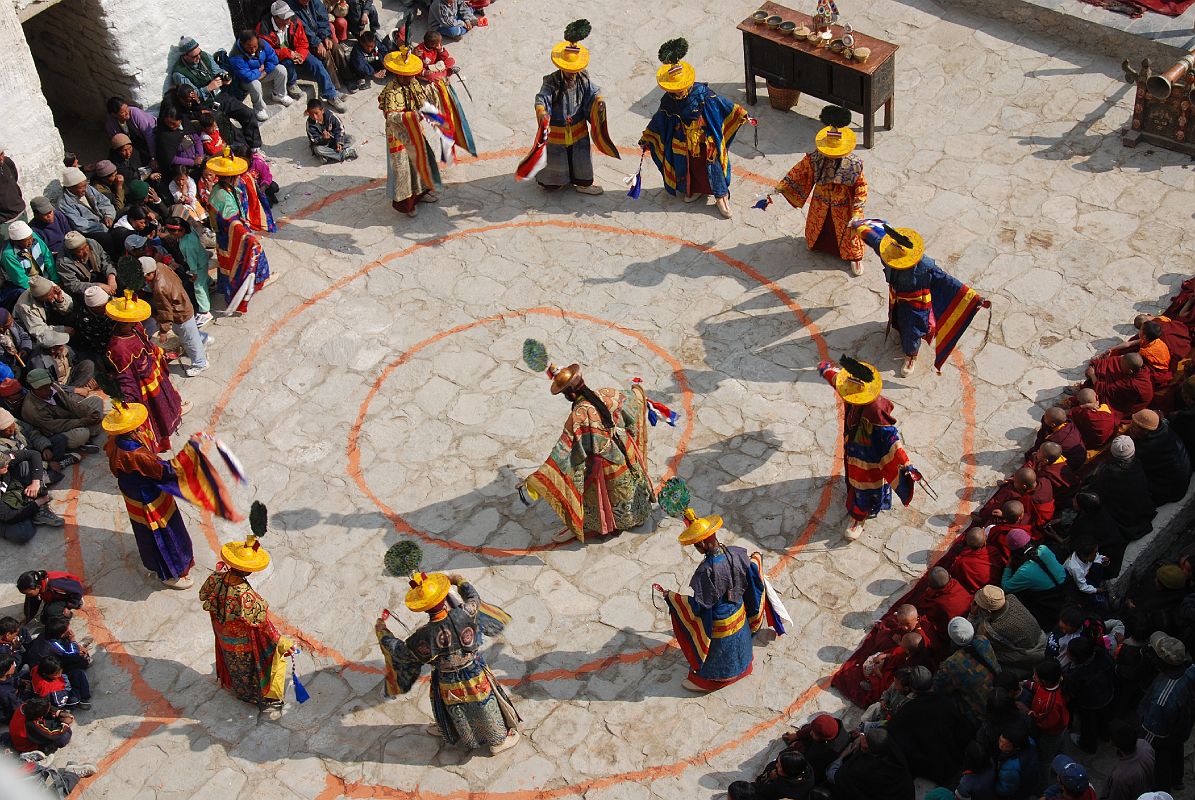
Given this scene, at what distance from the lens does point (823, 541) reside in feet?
39.8

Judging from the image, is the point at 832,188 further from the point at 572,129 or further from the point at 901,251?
the point at 572,129

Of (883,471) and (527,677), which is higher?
(883,471)

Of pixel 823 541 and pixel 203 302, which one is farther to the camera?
pixel 203 302

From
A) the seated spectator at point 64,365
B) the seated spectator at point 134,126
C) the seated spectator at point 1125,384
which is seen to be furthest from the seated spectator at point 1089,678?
the seated spectator at point 134,126

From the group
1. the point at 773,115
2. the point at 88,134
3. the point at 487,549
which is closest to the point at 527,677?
the point at 487,549

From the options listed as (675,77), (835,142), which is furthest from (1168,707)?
(675,77)

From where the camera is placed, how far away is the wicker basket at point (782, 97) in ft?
55.6

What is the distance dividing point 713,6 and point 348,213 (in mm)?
6198

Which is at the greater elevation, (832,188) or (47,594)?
(832,188)

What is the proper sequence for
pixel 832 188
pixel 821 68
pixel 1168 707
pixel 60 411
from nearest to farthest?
1. pixel 1168 707
2. pixel 60 411
3. pixel 832 188
4. pixel 821 68

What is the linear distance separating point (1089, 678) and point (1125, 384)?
354 cm

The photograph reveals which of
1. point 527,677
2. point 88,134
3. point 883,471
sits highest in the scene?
point 88,134

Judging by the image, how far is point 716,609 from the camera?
10500 mm

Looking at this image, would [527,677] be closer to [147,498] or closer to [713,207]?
[147,498]
